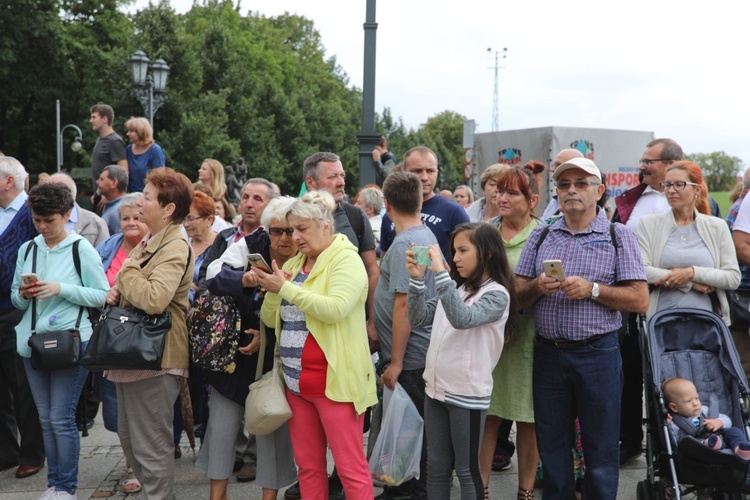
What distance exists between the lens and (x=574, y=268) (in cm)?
383

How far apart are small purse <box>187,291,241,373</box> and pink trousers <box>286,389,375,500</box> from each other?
0.42 m

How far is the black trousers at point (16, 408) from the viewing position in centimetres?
525

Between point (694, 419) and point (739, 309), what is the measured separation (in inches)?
54.3

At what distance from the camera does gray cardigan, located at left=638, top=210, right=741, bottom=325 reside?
443cm

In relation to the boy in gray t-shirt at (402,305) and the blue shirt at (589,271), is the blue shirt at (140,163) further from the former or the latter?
the blue shirt at (589,271)

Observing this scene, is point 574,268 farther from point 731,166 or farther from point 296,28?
point 731,166

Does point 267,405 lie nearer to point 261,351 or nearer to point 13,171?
point 261,351

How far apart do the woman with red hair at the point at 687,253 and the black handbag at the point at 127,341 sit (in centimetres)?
293

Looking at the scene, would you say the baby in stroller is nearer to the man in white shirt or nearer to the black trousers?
the black trousers

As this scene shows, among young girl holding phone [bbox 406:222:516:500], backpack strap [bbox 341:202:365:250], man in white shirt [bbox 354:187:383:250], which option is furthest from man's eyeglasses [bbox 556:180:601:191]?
man in white shirt [bbox 354:187:383:250]

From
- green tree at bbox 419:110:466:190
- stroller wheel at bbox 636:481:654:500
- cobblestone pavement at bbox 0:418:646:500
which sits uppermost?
green tree at bbox 419:110:466:190

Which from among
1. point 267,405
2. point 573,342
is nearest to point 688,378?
point 573,342

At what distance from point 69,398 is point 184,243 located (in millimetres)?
1342

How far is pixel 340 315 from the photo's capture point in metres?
3.68
